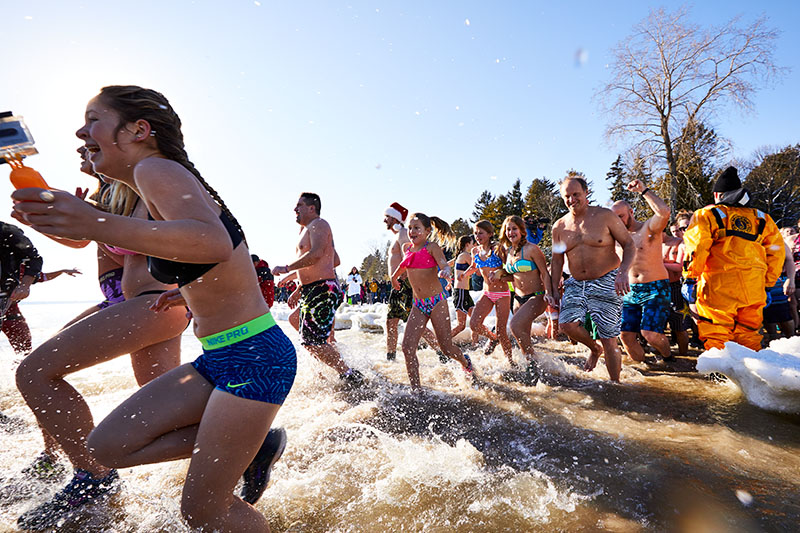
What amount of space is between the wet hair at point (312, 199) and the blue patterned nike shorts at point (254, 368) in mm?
3458

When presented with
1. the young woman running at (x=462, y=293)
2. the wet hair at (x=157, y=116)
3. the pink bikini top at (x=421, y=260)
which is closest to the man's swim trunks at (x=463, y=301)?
the young woman running at (x=462, y=293)

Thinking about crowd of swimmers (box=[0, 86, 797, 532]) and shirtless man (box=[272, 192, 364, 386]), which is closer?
crowd of swimmers (box=[0, 86, 797, 532])

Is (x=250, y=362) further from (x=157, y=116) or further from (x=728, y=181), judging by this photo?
(x=728, y=181)

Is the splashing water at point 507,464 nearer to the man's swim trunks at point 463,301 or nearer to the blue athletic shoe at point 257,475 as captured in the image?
the blue athletic shoe at point 257,475

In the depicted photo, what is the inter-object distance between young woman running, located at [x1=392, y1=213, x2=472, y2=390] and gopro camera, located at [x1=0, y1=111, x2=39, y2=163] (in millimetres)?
3353

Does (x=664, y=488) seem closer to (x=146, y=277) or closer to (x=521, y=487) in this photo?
(x=521, y=487)

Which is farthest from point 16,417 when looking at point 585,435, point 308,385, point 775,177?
point 775,177

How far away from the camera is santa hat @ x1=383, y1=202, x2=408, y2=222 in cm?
692

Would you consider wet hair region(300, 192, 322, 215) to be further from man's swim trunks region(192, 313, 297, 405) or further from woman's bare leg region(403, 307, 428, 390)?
man's swim trunks region(192, 313, 297, 405)

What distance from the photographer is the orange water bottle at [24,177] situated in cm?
131

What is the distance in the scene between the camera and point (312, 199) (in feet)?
16.1

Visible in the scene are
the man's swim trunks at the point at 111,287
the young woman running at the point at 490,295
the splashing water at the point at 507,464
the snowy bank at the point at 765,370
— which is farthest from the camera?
the young woman running at the point at 490,295

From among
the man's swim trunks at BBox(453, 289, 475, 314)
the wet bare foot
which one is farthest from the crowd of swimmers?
the man's swim trunks at BBox(453, 289, 475, 314)

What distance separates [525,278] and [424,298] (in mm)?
1716
